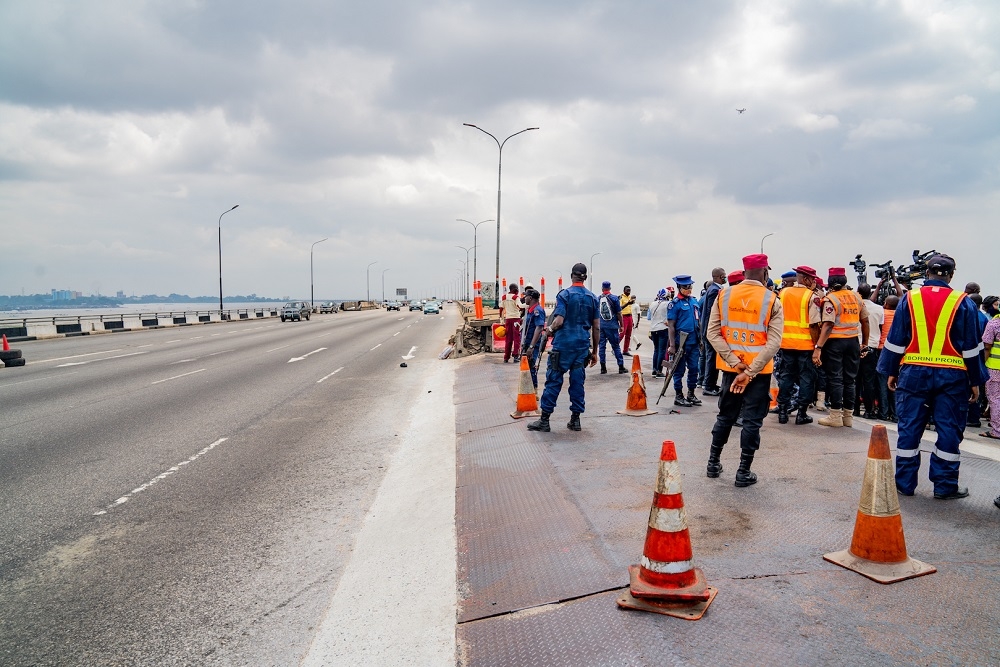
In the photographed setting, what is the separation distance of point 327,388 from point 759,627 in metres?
11.5

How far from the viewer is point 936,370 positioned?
4945 millimetres

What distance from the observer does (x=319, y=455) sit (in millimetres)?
7820

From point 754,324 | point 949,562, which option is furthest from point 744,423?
point 949,562

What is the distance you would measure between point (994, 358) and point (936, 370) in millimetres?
3774

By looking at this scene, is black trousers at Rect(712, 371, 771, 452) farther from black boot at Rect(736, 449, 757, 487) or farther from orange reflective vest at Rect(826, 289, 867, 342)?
orange reflective vest at Rect(826, 289, 867, 342)

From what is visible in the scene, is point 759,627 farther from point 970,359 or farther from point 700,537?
point 970,359

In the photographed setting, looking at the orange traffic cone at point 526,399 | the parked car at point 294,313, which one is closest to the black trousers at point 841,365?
the orange traffic cone at point 526,399

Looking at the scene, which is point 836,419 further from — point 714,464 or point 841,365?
point 714,464

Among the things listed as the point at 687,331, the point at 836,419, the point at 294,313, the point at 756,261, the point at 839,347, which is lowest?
the point at 836,419

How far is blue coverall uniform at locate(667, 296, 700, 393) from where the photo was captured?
9540 millimetres

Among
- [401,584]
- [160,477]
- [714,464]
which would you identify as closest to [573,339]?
[714,464]

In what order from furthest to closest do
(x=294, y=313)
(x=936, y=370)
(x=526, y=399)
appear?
(x=294, y=313)
(x=526, y=399)
(x=936, y=370)

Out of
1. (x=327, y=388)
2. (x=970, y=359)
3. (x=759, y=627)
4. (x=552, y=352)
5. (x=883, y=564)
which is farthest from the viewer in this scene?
(x=327, y=388)

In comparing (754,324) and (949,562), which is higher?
(754,324)
